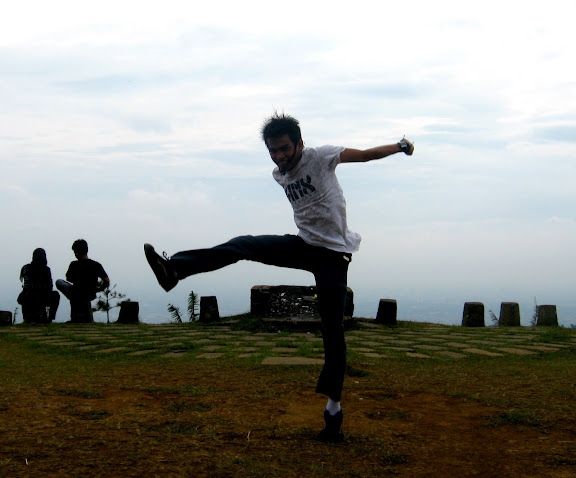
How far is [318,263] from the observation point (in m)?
3.60

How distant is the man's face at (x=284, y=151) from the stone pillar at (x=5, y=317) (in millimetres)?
10064

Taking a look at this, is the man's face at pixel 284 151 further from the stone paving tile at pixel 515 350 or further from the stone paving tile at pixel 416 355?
the stone paving tile at pixel 515 350

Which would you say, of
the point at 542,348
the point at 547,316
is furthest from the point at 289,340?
the point at 547,316

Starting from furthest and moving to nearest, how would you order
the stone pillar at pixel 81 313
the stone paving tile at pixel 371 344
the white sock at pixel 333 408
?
1. the stone pillar at pixel 81 313
2. the stone paving tile at pixel 371 344
3. the white sock at pixel 333 408

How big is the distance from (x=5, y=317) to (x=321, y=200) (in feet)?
33.7

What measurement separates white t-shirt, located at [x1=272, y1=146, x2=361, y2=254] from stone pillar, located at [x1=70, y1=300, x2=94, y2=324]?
9.83 m

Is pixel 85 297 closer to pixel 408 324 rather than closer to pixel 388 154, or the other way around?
pixel 408 324

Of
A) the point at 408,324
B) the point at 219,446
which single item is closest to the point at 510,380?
the point at 219,446

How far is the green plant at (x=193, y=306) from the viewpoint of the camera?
12992 mm

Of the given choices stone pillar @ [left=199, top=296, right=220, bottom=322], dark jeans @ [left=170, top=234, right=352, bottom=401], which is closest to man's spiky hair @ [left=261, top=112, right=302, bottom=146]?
dark jeans @ [left=170, top=234, right=352, bottom=401]

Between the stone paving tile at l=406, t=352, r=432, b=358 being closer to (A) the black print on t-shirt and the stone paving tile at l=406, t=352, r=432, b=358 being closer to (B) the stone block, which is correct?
(B) the stone block

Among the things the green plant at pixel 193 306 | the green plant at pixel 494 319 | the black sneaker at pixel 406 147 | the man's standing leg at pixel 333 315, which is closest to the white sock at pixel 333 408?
the man's standing leg at pixel 333 315

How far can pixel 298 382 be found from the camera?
16.8ft

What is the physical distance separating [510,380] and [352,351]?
83.2 inches
